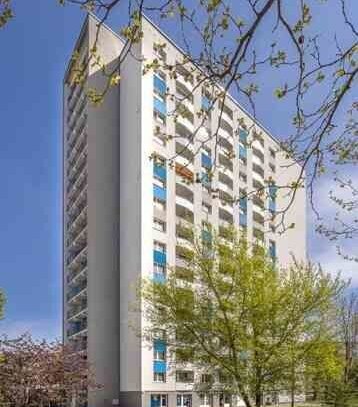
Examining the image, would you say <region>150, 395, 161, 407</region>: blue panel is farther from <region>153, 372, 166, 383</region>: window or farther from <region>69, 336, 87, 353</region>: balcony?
<region>69, 336, 87, 353</region>: balcony

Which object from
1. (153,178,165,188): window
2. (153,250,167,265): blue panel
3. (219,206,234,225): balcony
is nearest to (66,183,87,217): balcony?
(153,178,165,188): window

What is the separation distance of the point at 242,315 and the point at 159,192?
2476 cm

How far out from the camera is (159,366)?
40125 mm

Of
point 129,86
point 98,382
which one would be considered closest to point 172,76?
point 98,382

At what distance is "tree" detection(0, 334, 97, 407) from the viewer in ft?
86.1

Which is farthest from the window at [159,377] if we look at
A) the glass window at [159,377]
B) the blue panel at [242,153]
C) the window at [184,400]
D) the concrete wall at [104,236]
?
the blue panel at [242,153]

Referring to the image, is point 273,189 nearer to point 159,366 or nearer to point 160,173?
point 159,366

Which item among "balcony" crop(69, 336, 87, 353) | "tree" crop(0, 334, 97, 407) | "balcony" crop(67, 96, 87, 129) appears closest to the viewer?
"tree" crop(0, 334, 97, 407)

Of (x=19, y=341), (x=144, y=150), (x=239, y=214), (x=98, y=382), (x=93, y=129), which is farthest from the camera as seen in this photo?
(x=239, y=214)

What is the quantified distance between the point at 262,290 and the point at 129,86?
28897 mm

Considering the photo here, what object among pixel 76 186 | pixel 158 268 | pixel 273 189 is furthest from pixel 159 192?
pixel 273 189

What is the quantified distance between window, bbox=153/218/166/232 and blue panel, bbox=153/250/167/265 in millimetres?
1668

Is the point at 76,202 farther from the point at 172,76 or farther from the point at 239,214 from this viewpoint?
the point at 172,76

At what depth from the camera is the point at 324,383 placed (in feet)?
72.2
